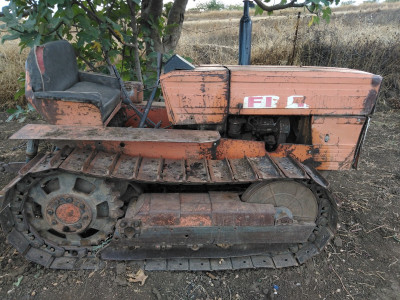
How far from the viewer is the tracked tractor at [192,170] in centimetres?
253

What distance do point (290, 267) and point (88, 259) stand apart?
1.84 m

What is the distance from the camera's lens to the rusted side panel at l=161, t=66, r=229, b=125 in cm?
258

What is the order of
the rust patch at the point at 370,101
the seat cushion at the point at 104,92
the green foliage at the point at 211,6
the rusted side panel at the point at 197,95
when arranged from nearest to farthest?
the rusted side panel at the point at 197,95 < the rust patch at the point at 370,101 < the seat cushion at the point at 104,92 < the green foliage at the point at 211,6

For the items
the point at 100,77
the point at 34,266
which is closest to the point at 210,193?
the point at 34,266

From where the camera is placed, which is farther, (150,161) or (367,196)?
(367,196)

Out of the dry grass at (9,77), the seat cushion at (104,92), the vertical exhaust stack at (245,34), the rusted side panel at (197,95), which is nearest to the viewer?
the rusted side panel at (197,95)

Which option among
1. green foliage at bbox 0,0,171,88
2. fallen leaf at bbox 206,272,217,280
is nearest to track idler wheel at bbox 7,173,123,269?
fallen leaf at bbox 206,272,217,280

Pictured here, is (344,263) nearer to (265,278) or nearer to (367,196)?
(265,278)

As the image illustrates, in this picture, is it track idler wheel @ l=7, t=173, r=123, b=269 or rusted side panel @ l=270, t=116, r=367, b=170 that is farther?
rusted side panel @ l=270, t=116, r=367, b=170

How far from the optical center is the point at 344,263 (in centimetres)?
287

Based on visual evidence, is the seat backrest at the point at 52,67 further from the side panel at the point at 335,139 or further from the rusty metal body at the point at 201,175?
the side panel at the point at 335,139

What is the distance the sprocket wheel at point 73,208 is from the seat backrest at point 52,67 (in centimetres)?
80

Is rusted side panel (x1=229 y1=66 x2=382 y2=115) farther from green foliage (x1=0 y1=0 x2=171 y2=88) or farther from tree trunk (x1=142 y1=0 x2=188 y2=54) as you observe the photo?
tree trunk (x1=142 y1=0 x2=188 y2=54)

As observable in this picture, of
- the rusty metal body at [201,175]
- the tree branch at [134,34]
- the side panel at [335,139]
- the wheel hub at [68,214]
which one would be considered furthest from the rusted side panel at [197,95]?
the tree branch at [134,34]
